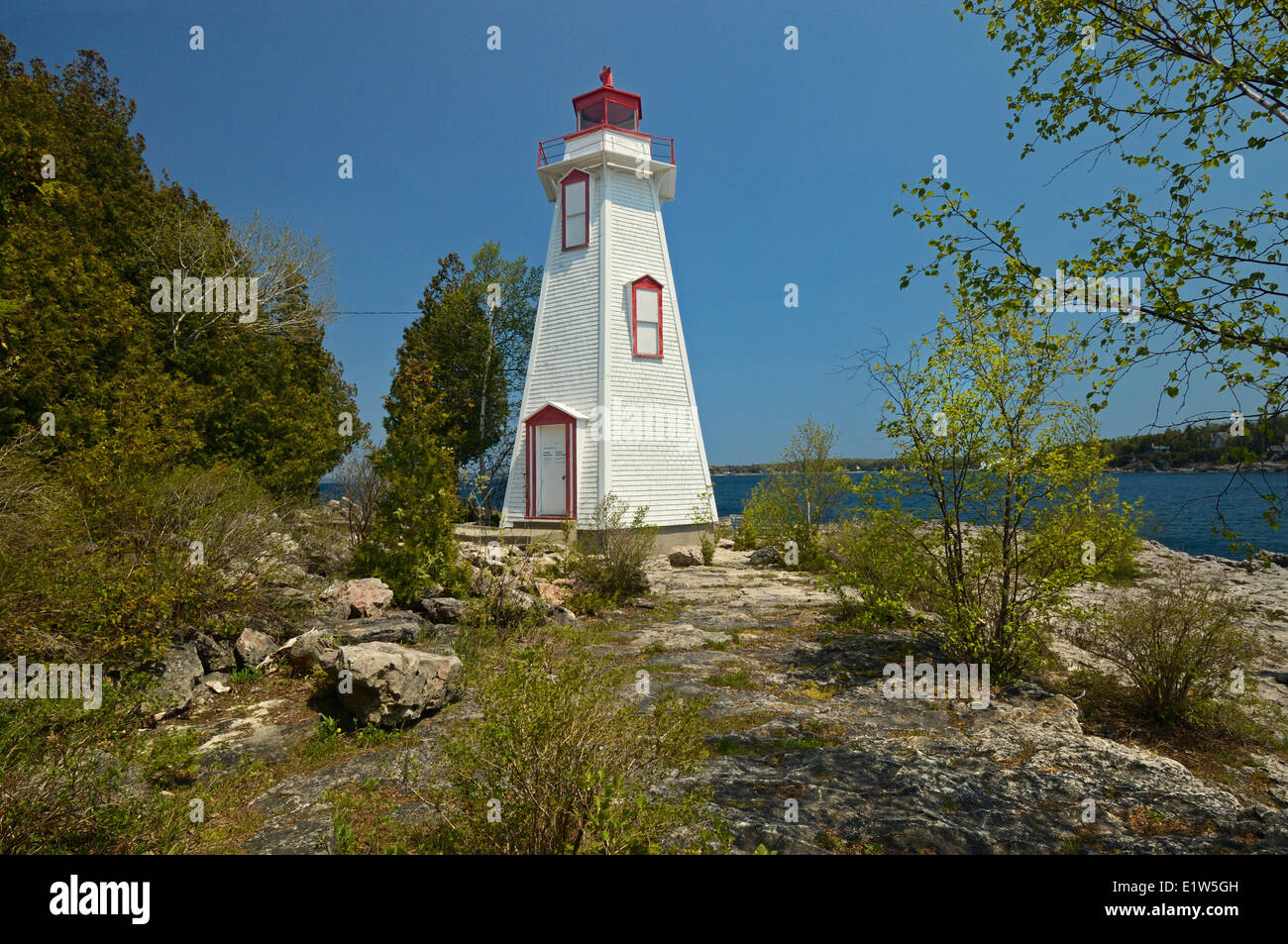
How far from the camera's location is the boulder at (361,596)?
9.46 metres

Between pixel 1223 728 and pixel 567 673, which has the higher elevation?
pixel 567 673

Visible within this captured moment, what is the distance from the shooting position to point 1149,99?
5508 millimetres

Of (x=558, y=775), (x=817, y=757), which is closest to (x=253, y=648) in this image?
(x=558, y=775)

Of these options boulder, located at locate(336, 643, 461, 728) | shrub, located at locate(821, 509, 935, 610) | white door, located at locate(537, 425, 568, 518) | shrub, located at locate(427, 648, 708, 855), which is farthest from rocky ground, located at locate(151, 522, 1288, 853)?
white door, located at locate(537, 425, 568, 518)

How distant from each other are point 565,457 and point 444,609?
403 inches

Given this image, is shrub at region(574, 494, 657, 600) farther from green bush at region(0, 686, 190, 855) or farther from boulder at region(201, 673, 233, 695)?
green bush at region(0, 686, 190, 855)

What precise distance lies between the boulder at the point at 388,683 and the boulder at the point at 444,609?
3.11 metres

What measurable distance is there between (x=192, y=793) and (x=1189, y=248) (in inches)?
328

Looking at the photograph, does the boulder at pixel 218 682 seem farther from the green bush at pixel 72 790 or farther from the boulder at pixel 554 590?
the boulder at pixel 554 590

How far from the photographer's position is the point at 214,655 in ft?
24.1

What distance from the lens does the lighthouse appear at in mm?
19203
